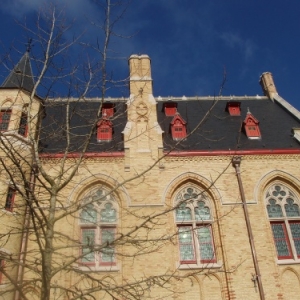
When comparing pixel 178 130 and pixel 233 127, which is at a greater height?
pixel 233 127

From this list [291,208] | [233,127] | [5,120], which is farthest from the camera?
[233,127]

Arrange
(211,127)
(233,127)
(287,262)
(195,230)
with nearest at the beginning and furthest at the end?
1. (287,262)
2. (195,230)
3. (211,127)
4. (233,127)

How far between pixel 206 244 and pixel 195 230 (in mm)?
557

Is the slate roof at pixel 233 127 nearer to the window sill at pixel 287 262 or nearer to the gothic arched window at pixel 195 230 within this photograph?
the gothic arched window at pixel 195 230

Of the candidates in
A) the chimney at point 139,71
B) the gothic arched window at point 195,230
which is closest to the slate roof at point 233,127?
the chimney at point 139,71

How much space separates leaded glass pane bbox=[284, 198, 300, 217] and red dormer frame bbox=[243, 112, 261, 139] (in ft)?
10.7

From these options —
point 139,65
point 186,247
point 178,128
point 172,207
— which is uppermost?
point 139,65

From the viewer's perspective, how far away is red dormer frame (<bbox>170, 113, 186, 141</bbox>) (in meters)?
15.5

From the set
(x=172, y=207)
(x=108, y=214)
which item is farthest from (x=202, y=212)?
(x=108, y=214)

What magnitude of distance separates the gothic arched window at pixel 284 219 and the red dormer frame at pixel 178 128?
4.17 metres

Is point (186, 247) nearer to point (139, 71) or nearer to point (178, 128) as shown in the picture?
point (178, 128)

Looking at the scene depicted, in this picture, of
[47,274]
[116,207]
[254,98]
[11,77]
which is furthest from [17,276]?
[254,98]

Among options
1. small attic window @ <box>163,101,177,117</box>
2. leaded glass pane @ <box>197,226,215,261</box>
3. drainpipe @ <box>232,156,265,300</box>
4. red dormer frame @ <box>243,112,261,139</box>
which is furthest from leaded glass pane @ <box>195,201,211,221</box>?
small attic window @ <box>163,101,177,117</box>

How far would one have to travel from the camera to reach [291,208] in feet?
42.8
